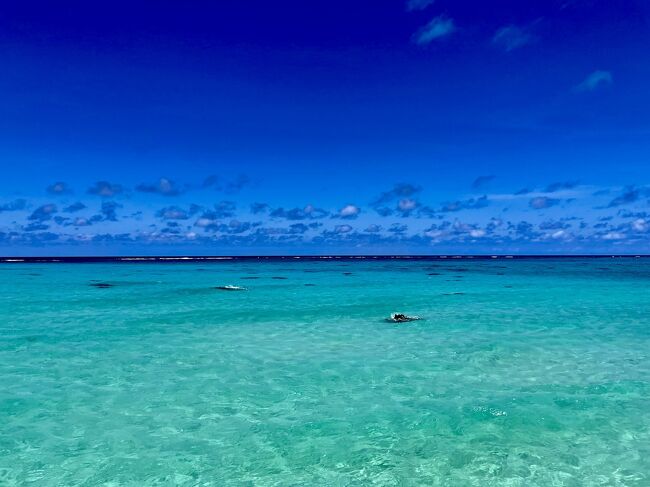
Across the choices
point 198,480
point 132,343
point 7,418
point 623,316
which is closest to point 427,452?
point 198,480

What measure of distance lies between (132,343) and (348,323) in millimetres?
8361

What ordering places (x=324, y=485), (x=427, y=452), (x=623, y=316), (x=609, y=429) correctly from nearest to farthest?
(x=324, y=485) < (x=427, y=452) < (x=609, y=429) < (x=623, y=316)

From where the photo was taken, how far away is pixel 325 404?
9.00 m

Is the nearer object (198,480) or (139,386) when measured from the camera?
(198,480)

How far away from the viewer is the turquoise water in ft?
21.1

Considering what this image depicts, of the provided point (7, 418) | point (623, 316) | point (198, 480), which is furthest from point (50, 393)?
point (623, 316)

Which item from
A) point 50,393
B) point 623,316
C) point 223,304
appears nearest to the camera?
point 50,393

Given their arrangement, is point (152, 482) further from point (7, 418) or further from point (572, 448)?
point (572, 448)

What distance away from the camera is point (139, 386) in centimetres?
1011

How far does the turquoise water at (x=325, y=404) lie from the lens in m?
6.43

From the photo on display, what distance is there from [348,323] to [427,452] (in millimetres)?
12007

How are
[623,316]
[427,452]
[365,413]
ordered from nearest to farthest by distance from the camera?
[427,452], [365,413], [623,316]

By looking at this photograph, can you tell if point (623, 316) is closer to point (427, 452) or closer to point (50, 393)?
point (427, 452)

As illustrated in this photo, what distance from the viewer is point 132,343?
14914 millimetres
